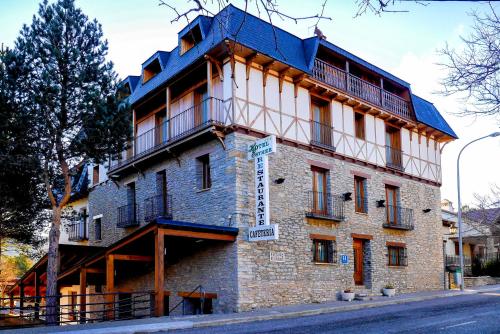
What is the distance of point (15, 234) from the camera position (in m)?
24.2

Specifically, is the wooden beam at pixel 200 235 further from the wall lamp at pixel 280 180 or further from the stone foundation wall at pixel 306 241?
the wall lamp at pixel 280 180

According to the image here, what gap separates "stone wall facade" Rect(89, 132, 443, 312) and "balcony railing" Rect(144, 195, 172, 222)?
1.77 ft

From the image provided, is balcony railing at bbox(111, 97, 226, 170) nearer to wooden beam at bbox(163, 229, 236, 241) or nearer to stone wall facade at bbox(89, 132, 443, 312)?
stone wall facade at bbox(89, 132, 443, 312)

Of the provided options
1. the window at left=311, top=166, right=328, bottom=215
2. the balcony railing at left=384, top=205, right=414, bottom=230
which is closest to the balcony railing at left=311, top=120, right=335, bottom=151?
the window at left=311, top=166, right=328, bottom=215

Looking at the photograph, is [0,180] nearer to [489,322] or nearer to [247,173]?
[247,173]

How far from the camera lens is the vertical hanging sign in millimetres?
16828

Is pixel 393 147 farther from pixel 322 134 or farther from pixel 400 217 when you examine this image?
pixel 322 134

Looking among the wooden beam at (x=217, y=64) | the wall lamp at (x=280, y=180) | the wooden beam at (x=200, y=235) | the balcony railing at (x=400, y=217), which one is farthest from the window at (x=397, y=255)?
the wooden beam at (x=217, y=64)

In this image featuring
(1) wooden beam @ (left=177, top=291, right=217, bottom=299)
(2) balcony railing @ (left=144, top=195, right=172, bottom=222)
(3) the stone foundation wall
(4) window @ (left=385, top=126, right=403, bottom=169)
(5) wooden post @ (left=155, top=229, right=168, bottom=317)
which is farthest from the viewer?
(4) window @ (left=385, top=126, right=403, bottom=169)

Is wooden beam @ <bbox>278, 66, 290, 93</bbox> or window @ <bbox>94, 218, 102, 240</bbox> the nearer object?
wooden beam @ <bbox>278, 66, 290, 93</bbox>

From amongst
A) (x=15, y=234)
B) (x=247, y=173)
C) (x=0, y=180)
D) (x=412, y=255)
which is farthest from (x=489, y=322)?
(x=15, y=234)

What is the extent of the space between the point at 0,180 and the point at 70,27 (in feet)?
18.7

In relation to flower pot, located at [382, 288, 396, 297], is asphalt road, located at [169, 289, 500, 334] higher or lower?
higher

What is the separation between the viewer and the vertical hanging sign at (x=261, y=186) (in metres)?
16.8
